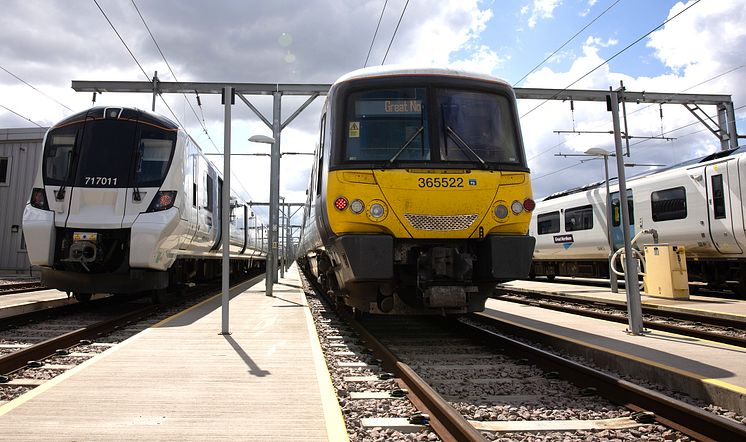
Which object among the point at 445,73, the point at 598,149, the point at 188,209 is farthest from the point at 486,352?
the point at 598,149

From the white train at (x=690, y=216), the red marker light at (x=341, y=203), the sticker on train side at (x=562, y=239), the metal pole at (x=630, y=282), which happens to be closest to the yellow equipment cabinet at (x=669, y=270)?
the white train at (x=690, y=216)

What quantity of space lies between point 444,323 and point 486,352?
6.89ft

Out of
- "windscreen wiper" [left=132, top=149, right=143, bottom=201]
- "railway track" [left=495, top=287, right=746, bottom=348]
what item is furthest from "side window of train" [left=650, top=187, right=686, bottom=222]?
"windscreen wiper" [left=132, top=149, right=143, bottom=201]

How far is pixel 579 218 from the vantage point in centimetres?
1756

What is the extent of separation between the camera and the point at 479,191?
5.45 metres

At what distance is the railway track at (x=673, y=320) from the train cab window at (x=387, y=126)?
2130mm

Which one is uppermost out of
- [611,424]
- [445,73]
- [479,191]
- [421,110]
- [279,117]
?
[279,117]

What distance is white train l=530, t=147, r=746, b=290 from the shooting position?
36.6 feet

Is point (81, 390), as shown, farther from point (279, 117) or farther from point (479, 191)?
point (279, 117)

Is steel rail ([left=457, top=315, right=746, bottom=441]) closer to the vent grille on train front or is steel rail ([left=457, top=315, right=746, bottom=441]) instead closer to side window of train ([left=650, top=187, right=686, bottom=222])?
the vent grille on train front

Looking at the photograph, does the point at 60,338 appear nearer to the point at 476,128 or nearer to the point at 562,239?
the point at 476,128

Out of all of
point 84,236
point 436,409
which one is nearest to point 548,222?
point 84,236

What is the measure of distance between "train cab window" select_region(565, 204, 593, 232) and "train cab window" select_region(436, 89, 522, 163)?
12.4 metres

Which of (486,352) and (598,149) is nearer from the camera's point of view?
(486,352)
